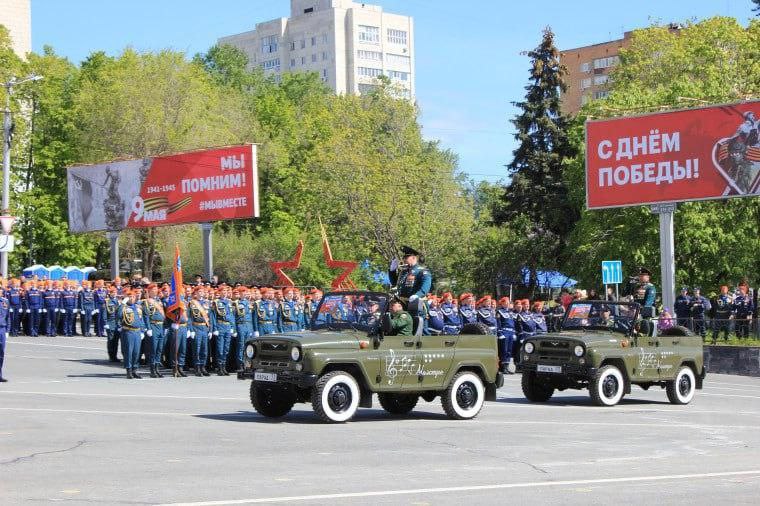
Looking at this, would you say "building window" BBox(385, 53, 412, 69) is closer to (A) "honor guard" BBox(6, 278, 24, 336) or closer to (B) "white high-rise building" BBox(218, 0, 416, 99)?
(B) "white high-rise building" BBox(218, 0, 416, 99)

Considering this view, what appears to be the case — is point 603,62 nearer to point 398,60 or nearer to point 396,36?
point 396,36

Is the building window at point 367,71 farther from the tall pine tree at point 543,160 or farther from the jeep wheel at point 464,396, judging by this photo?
the jeep wheel at point 464,396

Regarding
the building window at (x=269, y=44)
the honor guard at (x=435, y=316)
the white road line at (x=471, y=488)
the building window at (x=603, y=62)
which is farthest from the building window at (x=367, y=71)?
the white road line at (x=471, y=488)

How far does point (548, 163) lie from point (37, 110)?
101 ft

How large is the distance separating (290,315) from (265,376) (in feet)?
43.2

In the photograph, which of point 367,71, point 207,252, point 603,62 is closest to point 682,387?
point 207,252

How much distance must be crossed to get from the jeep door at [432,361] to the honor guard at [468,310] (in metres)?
12.8

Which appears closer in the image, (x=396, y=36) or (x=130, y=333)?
(x=130, y=333)

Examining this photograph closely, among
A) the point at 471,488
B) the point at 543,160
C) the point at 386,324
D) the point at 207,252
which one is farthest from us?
the point at 543,160

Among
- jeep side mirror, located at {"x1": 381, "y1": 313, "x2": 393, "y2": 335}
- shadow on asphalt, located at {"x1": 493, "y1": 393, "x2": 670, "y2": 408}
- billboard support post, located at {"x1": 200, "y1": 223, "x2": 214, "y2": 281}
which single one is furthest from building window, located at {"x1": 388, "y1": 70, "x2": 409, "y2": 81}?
jeep side mirror, located at {"x1": 381, "y1": 313, "x2": 393, "y2": 335}

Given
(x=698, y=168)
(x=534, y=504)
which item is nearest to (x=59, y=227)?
(x=698, y=168)

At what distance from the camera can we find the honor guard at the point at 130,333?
25.5m

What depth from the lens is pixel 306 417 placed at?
57.4ft

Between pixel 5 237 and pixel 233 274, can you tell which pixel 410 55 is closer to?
pixel 233 274
